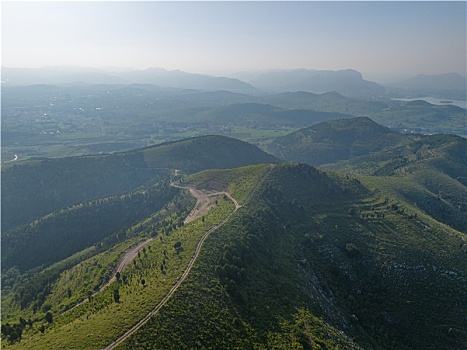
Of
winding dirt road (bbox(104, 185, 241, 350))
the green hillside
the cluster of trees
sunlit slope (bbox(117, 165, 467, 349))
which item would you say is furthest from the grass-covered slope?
winding dirt road (bbox(104, 185, 241, 350))

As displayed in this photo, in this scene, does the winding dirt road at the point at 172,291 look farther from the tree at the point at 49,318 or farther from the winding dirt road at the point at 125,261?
the tree at the point at 49,318

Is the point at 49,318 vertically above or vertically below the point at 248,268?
below

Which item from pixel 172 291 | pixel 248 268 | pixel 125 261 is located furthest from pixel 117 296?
pixel 248 268

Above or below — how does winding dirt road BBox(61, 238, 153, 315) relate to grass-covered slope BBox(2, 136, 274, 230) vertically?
above

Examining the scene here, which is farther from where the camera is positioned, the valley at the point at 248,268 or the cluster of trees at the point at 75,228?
the cluster of trees at the point at 75,228

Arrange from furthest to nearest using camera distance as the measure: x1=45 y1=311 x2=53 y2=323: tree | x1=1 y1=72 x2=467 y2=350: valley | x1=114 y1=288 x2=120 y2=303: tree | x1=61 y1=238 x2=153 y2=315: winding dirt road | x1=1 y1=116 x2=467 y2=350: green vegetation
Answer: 1. x1=61 y1=238 x2=153 y2=315: winding dirt road
2. x1=45 y1=311 x2=53 y2=323: tree
3. x1=114 y1=288 x2=120 y2=303: tree
4. x1=1 y1=116 x2=467 y2=350: green vegetation
5. x1=1 y1=72 x2=467 y2=350: valley

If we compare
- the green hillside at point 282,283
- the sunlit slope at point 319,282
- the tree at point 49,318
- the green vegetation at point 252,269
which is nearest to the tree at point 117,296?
the green hillside at point 282,283

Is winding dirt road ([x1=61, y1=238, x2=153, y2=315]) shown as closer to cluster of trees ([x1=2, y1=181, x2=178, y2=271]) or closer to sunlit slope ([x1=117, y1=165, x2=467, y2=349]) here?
sunlit slope ([x1=117, y1=165, x2=467, y2=349])

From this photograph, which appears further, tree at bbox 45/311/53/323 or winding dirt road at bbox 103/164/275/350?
tree at bbox 45/311/53/323

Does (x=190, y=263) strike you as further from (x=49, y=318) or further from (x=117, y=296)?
(x=49, y=318)
